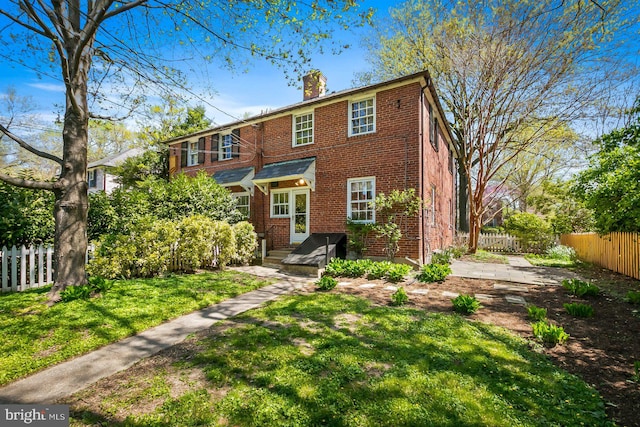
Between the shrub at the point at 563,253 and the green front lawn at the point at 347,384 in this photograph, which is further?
the shrub at the point at 563,253

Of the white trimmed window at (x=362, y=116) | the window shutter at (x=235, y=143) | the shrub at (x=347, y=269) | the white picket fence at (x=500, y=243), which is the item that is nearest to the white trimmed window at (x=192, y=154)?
the window shutter at (x=235, y=143)

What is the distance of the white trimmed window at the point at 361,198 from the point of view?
10.6 meters

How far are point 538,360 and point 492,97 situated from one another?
42.7 ft

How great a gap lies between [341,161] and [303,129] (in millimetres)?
2602

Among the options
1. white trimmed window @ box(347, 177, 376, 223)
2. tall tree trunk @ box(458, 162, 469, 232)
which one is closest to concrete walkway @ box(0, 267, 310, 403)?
white trimmed window @ box(347, 177, 376, 223)

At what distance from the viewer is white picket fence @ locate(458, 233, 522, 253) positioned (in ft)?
57.0

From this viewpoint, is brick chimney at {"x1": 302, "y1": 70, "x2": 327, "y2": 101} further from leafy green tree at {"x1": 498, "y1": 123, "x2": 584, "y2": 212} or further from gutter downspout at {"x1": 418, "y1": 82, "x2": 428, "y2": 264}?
leafy green tree at {"x1": 498, "y1": 123, "x2": 584, "y2": 212}

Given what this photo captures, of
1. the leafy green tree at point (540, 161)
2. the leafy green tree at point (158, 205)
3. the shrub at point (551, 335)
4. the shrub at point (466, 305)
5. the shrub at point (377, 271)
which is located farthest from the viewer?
the leafy green tree at point (540, 161)

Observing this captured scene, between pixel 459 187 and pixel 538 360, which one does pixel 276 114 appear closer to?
pixel 538 360

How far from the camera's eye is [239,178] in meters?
13.9

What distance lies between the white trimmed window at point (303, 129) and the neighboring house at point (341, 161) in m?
0.04

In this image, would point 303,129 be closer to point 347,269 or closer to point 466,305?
point 347,269

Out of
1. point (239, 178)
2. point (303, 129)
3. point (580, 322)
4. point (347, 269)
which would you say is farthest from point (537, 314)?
point (239, 178)

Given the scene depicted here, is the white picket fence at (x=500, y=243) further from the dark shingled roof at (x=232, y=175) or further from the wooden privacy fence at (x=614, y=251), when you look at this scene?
the dark shingled roof at (x=232, y=175)
